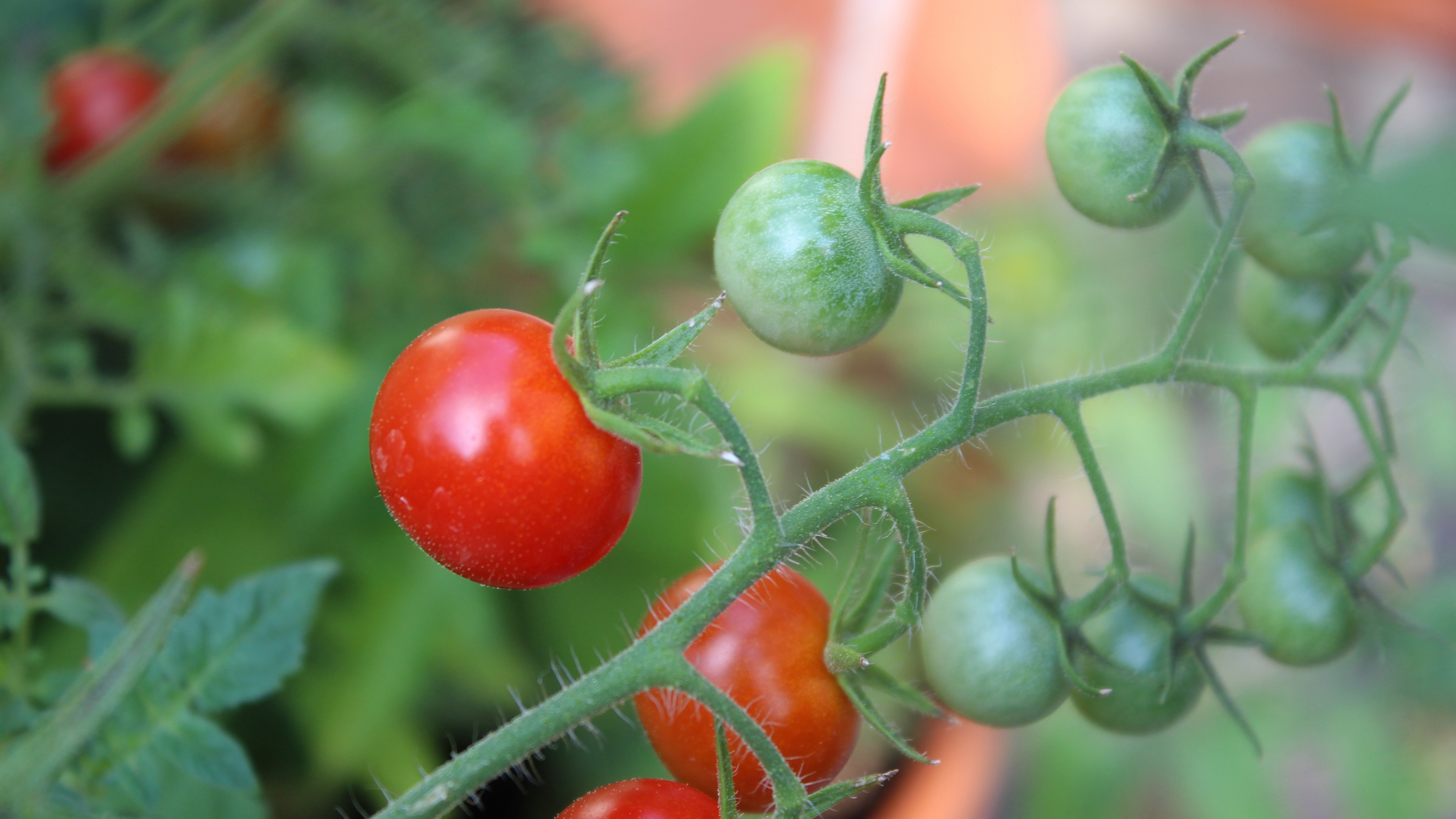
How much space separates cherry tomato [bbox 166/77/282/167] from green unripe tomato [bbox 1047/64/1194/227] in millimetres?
634

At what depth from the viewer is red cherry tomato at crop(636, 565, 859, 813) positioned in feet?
1.12

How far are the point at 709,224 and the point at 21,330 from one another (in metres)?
0.50

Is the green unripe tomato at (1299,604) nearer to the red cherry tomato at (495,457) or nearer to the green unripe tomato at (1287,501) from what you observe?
the green unripe tomato at (1287,501)

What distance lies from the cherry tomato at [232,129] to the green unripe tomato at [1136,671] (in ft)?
2.23

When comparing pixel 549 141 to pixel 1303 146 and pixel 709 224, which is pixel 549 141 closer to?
pixel 709 224

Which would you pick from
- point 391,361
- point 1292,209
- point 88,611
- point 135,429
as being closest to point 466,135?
point 391,361

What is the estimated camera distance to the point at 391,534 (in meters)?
0.82

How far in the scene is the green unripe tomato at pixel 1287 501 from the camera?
1.36 ft

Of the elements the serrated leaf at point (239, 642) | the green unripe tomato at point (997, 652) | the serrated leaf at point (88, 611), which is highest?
the serrated leaf at point (88, 611)

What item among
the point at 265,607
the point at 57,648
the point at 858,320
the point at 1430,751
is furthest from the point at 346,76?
the point at 1430,751

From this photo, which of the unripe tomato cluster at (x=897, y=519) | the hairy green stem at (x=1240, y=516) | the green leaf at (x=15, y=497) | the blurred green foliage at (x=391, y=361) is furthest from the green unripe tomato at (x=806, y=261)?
the blurred green foliage at (x=391, y=361)

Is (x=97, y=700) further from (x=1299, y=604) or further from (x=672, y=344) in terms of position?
(x=1299, y=604)

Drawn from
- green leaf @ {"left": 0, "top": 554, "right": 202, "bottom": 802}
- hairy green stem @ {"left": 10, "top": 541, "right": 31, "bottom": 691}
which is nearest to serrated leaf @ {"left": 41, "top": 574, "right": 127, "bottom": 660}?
hairy green stem @ {"left": 10, "top": 541, "right": 31, "bottom": 691}

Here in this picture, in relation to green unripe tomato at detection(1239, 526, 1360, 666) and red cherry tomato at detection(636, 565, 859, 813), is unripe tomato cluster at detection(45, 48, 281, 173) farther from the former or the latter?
green unripe tomato at detection(1239, 526, 1360, 666)
